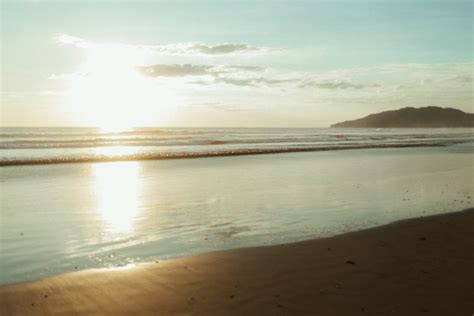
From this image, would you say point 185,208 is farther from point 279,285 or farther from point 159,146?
point 159,146

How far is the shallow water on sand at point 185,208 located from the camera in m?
8.90

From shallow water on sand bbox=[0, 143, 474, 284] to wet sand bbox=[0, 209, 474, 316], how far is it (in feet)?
2.55

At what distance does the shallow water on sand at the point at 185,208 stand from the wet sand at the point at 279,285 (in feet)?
2.55

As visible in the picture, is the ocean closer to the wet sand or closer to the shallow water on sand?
the shallow water on sand

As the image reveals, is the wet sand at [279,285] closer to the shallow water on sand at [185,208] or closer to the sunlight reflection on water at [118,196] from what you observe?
the shallow water on sand at [185,208]

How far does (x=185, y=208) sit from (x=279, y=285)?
22.0 ft

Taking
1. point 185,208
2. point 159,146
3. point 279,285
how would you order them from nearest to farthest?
point 279,285, point 185,208, point 159,146

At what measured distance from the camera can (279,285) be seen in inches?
270

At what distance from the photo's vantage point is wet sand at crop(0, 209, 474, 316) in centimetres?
609

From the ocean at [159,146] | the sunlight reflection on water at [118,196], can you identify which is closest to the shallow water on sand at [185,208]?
the sunlight reflection on water at [118,196]

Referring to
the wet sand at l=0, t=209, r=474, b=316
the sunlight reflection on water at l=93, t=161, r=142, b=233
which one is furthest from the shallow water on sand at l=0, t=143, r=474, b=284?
the wet sand at l=0, t=209, r=474, b=316

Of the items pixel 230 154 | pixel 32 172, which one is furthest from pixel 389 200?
pixel 230 154

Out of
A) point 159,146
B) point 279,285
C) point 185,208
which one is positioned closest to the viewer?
point 279,285

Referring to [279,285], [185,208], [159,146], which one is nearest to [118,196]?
[185,208]
